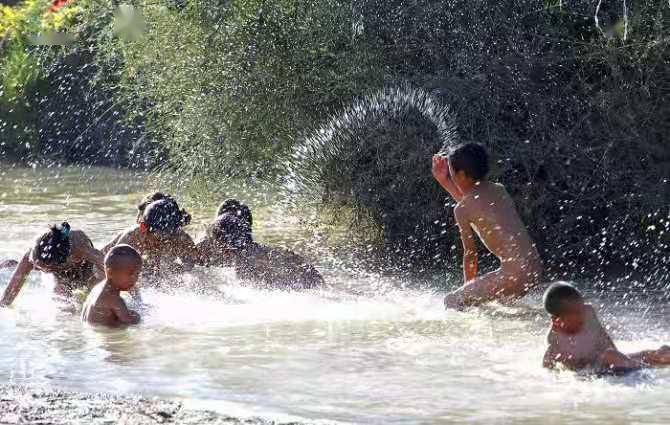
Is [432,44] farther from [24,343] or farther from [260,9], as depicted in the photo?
[24,343]

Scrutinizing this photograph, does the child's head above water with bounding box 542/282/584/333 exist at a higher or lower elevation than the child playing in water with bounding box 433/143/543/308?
lower

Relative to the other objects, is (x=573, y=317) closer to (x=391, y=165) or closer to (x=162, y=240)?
(x=391, y=165)

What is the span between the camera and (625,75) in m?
9.70

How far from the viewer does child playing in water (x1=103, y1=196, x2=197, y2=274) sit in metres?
9.73

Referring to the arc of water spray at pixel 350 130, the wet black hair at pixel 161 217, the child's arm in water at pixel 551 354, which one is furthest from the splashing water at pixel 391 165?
the child's arm in water at pixel 551 354

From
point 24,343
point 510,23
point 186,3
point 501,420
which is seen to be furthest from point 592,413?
point 186,3

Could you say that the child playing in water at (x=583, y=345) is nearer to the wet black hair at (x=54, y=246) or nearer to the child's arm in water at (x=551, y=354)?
the child's arm in water at (x=551, y=354)

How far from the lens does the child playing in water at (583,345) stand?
684cm

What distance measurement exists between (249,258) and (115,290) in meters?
1.49

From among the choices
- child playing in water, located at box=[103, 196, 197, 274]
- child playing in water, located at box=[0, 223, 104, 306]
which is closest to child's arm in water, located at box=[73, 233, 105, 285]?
child playing in water, located at box=[0, 223, 104, 306]

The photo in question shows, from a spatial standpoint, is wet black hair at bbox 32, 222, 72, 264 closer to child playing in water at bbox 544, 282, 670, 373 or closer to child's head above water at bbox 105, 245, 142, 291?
child's head above water at bbox 105, 245, 142, 291

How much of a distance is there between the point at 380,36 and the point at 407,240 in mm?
1707

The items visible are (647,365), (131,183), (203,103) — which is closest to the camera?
(647,365)

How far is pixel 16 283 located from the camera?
9539 mm
